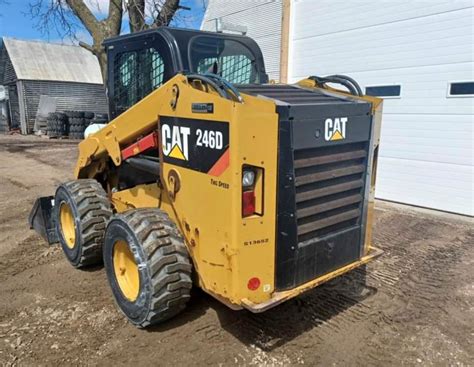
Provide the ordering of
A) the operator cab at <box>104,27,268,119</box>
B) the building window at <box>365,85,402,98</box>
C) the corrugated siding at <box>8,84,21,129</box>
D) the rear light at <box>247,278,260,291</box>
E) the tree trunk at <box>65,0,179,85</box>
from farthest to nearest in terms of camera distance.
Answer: the corrugated siding at <box>8,84,21,129</box> → the tree trunk at <box>65,0,179,85</box> → the building window at <box>365,85,402,98</box> → the operator cab at <box>104,27,268,119</box> → the rear light at <box>247,278,260,291</box>

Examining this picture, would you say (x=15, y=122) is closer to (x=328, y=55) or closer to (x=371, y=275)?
(x=328, y=55)

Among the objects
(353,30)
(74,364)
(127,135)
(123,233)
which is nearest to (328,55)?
(353,30)

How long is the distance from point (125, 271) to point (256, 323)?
1215mm

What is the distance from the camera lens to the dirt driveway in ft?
9.79

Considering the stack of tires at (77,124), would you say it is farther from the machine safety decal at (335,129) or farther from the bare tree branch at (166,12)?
the machine safety decal at (335,129)

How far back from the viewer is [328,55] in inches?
355

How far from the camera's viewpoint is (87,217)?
13.3 feet

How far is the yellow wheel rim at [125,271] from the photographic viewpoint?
3402 millimetres

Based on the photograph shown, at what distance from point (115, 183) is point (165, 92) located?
1945mm

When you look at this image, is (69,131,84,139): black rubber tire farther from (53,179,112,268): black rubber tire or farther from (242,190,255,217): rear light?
(242,190,255,217): rear light

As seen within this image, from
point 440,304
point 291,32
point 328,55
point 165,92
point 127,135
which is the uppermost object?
point 291,32

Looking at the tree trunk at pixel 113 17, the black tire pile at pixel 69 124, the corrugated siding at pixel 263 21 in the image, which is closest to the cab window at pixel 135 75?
the tree trunk at pixel 113 17

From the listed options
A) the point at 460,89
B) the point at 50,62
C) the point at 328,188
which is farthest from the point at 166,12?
the point at 50,62

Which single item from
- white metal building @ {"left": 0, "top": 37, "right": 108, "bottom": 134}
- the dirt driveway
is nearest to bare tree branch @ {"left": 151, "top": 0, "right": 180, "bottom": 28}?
the dirt driveway
